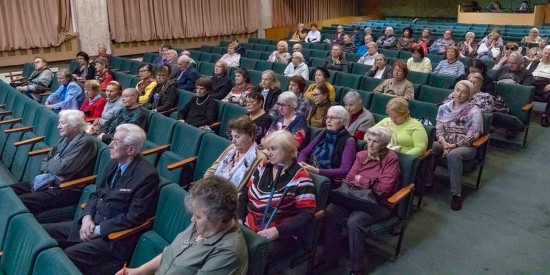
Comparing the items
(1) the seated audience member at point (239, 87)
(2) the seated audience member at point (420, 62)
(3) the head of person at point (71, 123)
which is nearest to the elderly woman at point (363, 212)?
(3) the head of person at point (71, 123)

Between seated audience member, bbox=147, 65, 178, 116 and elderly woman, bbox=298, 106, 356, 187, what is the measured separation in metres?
2.43

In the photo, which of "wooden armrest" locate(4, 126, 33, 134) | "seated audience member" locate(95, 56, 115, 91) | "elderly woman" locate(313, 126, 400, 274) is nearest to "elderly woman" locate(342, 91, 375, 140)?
"elderly woman" locate(313, 126, 400, 274)

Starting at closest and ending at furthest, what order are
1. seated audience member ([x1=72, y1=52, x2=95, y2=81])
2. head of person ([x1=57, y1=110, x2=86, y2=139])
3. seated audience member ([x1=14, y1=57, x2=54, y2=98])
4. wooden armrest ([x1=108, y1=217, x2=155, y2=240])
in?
wooden armrest ([x1=108, y1=217, x2=155, y2=240]), head of person ([x1=57, y1=110, x2=86, y2=139]), seated audience member ([x1=14, y1=57, x2=54, y2=98]), seated audience member ([x1=72, y1=52, x2=95, y2=81])

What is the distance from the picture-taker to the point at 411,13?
57.1 feet

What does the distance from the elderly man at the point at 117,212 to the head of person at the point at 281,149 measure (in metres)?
0.66

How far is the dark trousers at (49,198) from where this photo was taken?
303cm

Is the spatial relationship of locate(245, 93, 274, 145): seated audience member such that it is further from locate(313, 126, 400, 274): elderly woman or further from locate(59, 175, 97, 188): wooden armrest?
locate(59, 175, 97, 188): wooden armrest

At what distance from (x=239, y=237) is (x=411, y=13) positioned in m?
17.3

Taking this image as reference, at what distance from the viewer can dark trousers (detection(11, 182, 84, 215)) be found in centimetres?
303

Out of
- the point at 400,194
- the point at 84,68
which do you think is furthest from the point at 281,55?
the point at 400,194

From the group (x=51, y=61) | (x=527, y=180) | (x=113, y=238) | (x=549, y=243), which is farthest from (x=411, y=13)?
(x=113, y=238)

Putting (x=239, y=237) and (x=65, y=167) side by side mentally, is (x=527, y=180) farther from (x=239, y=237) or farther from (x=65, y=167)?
(x=65, y=167)

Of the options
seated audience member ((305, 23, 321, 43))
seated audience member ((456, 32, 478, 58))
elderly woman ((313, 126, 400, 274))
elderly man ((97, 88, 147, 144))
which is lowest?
elderly woman ((313, 126, 400, 274))

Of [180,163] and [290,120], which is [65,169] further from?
[290,120]
